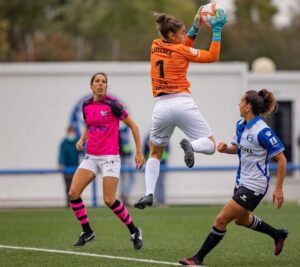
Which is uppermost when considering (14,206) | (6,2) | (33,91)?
(6,2)

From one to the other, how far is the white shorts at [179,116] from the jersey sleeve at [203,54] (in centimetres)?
46

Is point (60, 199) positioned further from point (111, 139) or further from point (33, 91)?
point (111, 139)

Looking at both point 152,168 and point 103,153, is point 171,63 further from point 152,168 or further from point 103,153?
point 103,153

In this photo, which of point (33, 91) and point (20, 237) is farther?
point (33, 91)

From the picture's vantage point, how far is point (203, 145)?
10031 millimetres

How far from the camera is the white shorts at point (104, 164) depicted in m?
10.9

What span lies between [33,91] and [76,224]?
7039 mm

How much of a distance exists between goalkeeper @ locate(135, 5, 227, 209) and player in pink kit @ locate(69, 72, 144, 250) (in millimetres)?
728

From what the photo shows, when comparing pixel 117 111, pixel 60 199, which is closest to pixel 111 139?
pixel 117 111

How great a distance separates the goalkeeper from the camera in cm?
1001

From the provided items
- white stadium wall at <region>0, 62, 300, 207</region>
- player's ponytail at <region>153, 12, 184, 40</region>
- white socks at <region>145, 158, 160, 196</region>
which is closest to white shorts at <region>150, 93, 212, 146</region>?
white socks at <region>145, 158, 160, 196</region>

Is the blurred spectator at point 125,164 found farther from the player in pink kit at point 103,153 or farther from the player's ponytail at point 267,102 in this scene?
the player's ponytail at point 267,102

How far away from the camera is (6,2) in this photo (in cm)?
3488

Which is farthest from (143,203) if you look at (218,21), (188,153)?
(218,21)
